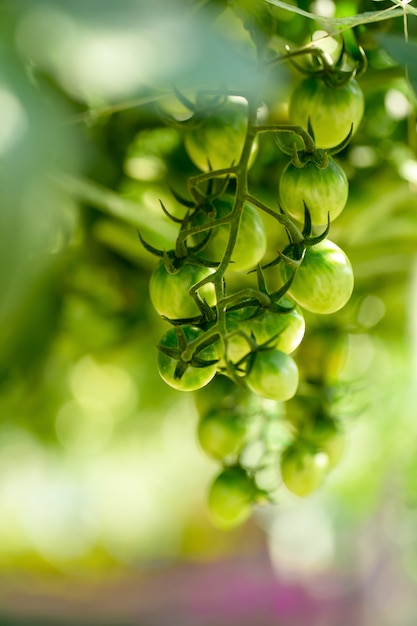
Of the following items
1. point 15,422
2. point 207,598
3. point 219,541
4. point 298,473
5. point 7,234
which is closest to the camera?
point 7,234

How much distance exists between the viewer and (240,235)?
22 centimetres

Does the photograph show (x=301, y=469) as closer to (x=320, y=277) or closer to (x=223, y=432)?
(x=223, y=432)

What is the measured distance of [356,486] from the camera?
38.2 inches

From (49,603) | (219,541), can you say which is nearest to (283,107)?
(49,603)

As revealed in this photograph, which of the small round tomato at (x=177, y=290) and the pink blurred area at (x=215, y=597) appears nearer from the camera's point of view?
the small round tomato at (x=177, y=290)

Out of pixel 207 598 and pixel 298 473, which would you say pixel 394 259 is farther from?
pixel 207 598

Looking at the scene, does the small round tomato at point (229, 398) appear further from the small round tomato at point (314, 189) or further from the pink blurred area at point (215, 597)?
the pink blurred area at point (215, 597)

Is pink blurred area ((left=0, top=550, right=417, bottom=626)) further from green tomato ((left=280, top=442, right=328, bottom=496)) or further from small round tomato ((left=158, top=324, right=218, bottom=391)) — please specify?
small round tomato ((left=158, top=324, right=218, bottom=391))

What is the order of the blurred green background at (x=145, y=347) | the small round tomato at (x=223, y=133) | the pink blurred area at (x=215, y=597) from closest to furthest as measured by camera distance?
the blurred green background at (x=145, y=347) < the small round tomato at (x=223, y=133) < the pink blurred area at (x=215, y=597)

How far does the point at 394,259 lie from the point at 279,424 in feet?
0.33

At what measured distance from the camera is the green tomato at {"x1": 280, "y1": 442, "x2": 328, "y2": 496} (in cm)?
33

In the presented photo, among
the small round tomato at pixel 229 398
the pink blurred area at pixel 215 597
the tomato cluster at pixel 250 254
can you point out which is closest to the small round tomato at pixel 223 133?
the tomato cluster at pixel 250 254

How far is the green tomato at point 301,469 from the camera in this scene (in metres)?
0.33

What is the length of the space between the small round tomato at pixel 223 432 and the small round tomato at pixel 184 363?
12 centimetres
